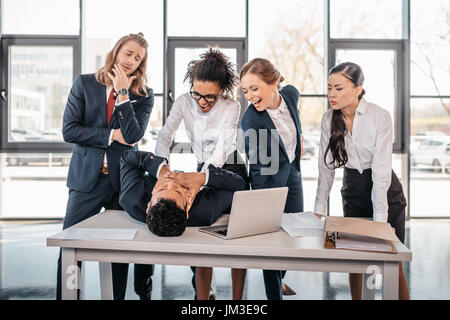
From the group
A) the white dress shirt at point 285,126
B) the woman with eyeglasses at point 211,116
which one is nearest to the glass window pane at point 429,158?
the white dress shirt at point 285,126

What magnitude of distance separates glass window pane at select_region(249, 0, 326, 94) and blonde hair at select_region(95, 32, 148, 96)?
10.7ft

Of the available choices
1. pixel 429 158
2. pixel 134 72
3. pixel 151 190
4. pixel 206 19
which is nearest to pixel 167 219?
pixel 151 190

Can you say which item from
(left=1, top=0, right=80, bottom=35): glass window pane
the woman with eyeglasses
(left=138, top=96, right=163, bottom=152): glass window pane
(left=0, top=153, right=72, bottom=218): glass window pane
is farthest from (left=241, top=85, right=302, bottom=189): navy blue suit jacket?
(left=1, top=0, right=80, bottom=35): glass window pane

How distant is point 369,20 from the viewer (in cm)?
532

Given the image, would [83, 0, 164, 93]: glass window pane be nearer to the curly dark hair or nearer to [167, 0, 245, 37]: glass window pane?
[167, 0, 245, 37]: glass window pane

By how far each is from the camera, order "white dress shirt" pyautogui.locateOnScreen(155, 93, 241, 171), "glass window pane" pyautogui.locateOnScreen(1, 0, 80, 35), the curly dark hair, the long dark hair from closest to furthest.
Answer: the long dark hair < the curly dark hair < "white dress shirt" pyautogui.locateOnScreen(155, 93, 241, 171) < "glass window pane" pyautogui.locateOnScreen(1, 0, 80, 35)

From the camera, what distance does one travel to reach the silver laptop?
4.31 ft

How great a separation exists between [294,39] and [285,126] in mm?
3589

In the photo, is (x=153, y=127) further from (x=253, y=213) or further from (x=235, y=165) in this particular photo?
(x=253, y=213)

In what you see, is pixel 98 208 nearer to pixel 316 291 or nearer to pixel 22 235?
pixel 316 291

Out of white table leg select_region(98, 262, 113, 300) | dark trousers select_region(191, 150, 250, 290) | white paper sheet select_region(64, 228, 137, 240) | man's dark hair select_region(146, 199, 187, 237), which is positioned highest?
dark trousers select_region(191, 150, 250, 290)

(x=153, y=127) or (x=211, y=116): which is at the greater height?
(x=153, y=127)

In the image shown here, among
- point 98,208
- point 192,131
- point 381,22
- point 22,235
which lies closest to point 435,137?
point 381,22

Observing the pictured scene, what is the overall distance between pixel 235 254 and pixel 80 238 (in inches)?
20.2
